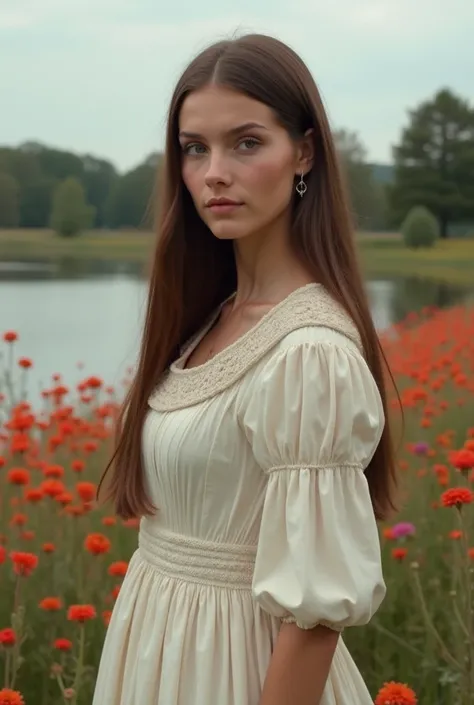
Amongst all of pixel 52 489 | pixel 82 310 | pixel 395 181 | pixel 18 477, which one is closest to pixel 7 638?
pixel 52 489

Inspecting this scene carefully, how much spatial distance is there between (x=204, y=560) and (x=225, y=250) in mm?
499

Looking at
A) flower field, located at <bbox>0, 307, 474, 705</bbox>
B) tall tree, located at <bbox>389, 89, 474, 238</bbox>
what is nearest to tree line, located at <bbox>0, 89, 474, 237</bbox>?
tall tree, located at <bbox>389, 89, 474, 238</bbox>

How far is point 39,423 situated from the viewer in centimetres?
342

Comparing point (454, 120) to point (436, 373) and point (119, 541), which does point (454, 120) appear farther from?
point (119, 541)

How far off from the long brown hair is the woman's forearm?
0.32 meters

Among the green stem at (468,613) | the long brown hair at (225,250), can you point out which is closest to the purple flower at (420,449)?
the green stem at (468,613)

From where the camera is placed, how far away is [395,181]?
2964 cm

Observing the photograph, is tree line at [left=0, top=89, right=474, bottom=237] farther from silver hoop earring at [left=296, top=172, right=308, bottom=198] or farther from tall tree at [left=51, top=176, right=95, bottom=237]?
silver hoop earring at [left=296, top=172, right=308, bottom=198]

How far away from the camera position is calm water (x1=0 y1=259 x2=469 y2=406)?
548cm

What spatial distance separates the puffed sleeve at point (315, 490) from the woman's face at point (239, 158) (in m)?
0.20

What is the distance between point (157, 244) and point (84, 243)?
1296 centimetres

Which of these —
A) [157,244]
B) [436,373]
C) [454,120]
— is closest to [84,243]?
[436,373]

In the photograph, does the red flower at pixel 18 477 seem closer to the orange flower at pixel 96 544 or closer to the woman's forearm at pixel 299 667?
the orange flower at pixel 96 544

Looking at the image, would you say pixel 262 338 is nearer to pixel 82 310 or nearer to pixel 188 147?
pixel 188 147
